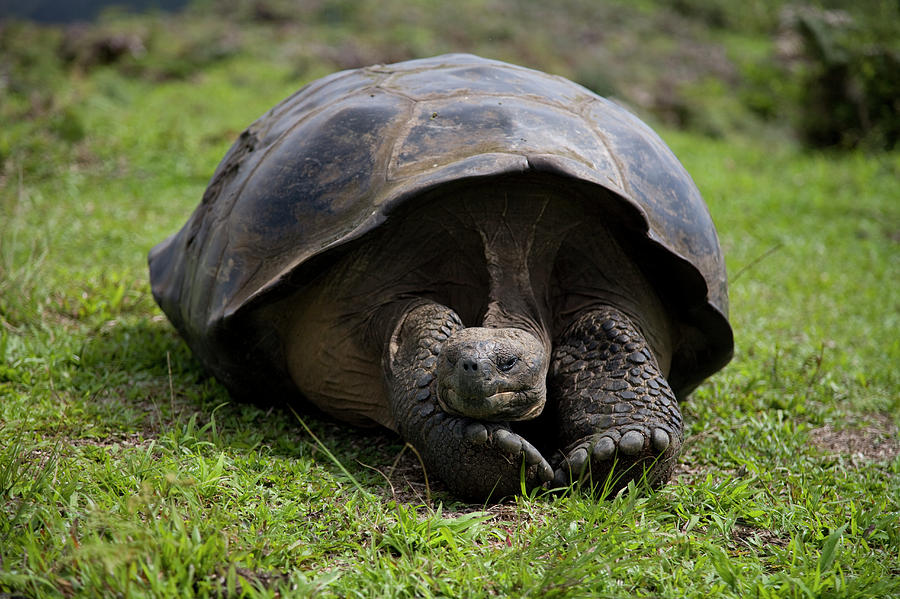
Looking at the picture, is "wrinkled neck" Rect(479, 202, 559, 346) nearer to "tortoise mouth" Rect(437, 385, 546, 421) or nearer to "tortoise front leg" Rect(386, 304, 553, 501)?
"tortoise front leg" Rect(386, 304, 553, 501)

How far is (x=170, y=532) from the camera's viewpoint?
165cm

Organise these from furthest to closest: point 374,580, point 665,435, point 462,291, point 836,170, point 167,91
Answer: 1. point 167,91
2. point 836,170
3. point 462,291
4. point 665,435
5. point 374,580

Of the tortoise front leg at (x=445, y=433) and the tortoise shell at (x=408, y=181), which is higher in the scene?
the tortoise shell at (x=408, y=181)

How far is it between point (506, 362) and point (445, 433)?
249 mm

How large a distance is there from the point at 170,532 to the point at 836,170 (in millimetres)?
8328

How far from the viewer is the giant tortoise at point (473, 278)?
2131mm

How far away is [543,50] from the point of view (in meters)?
14.7

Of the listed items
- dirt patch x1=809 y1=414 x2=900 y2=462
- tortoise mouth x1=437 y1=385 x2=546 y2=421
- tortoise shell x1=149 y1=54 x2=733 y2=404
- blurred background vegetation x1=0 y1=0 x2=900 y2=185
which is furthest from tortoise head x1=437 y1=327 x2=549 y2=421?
blurred background vegetation x1=0 y1=0 x2=900 y2=185

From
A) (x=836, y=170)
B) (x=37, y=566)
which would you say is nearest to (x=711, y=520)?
(x=37, y=566)

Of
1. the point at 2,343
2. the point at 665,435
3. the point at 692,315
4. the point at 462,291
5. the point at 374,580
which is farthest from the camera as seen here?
the point at 2,343

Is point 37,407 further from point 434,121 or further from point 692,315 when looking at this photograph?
point 692,315

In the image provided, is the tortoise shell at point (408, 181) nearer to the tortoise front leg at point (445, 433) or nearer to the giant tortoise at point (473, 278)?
the giant tortoise at point (473, 278)

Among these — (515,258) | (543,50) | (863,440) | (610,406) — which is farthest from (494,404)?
(543,50)

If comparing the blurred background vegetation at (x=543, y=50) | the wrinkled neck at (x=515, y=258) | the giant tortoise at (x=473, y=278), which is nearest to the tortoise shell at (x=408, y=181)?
the giant tortoise at (x=473, y=278)
